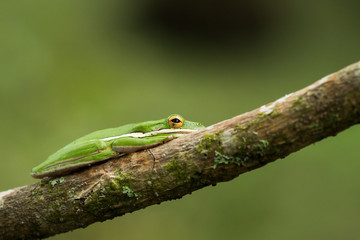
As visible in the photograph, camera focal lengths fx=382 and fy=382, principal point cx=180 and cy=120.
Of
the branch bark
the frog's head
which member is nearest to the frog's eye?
the frog's head

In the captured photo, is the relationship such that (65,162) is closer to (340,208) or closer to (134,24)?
(340,208)

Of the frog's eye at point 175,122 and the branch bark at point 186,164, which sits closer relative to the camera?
the branch bark at point 186,164

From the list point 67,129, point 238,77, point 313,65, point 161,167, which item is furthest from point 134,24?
point 161,167

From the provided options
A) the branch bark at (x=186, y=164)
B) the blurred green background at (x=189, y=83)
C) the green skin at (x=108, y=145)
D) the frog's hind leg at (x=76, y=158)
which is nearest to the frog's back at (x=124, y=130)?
the green skin at (x=108, y=145)

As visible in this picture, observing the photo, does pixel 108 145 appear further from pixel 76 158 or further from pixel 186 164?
pixel 186 164

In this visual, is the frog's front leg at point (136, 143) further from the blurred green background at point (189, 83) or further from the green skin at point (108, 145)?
the blurred green background at point (189, 83)

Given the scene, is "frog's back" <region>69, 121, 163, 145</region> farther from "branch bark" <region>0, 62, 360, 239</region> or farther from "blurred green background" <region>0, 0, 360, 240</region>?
"blurred green background" <region>0, 0, 360, 240</region>
